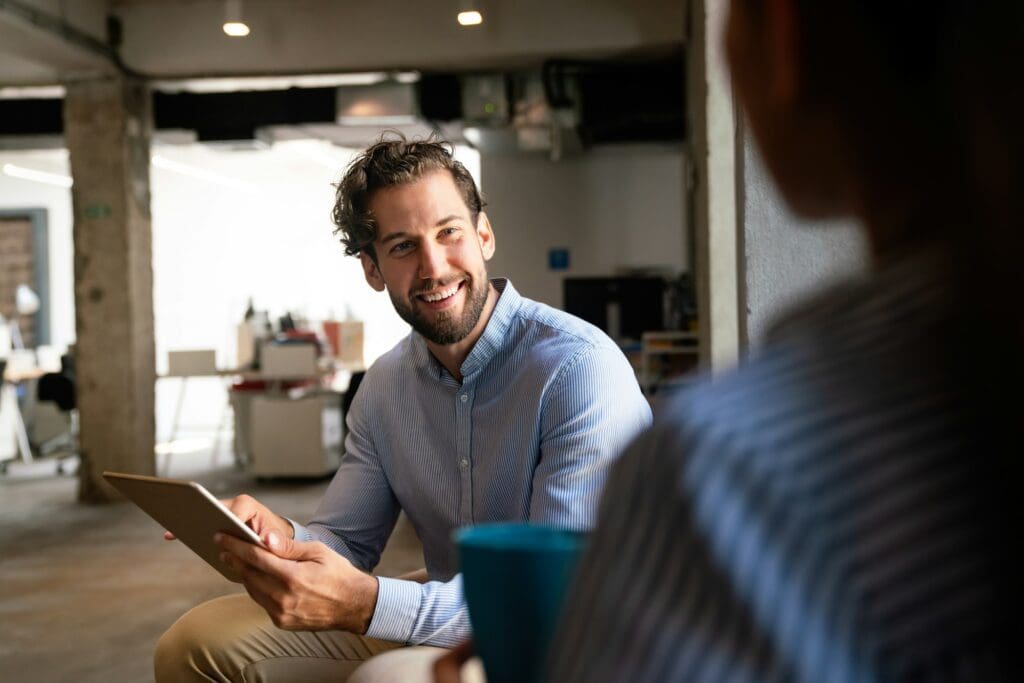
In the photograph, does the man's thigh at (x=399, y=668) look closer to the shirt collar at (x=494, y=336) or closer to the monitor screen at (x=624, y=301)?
the shirt collar at (x=494, y=336)

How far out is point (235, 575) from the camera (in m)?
1.57

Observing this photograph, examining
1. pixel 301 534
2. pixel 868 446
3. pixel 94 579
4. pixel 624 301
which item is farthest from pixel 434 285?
pixel 624 301

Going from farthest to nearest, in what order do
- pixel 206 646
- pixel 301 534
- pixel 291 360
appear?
pixel 291 360, pixel 301 534, pixel 206 646

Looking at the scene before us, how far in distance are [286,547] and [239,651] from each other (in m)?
0.40

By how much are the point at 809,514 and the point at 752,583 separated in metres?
0.04

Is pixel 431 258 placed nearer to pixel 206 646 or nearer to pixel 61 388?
pixel 206 646

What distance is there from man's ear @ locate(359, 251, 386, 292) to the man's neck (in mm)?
235

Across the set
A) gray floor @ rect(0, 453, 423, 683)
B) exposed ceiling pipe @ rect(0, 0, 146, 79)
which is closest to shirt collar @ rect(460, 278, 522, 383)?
gray floor @ rect(0, 453, 423, 683)

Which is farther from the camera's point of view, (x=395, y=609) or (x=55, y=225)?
(x=55, y=225)

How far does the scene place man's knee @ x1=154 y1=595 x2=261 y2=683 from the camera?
1.67m

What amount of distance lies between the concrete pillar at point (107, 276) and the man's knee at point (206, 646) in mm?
5747

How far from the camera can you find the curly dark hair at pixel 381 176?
75.7 inches

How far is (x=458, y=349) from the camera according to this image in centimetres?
186

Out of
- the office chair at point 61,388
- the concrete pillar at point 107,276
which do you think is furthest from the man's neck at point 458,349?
the office chair at point 61,388
